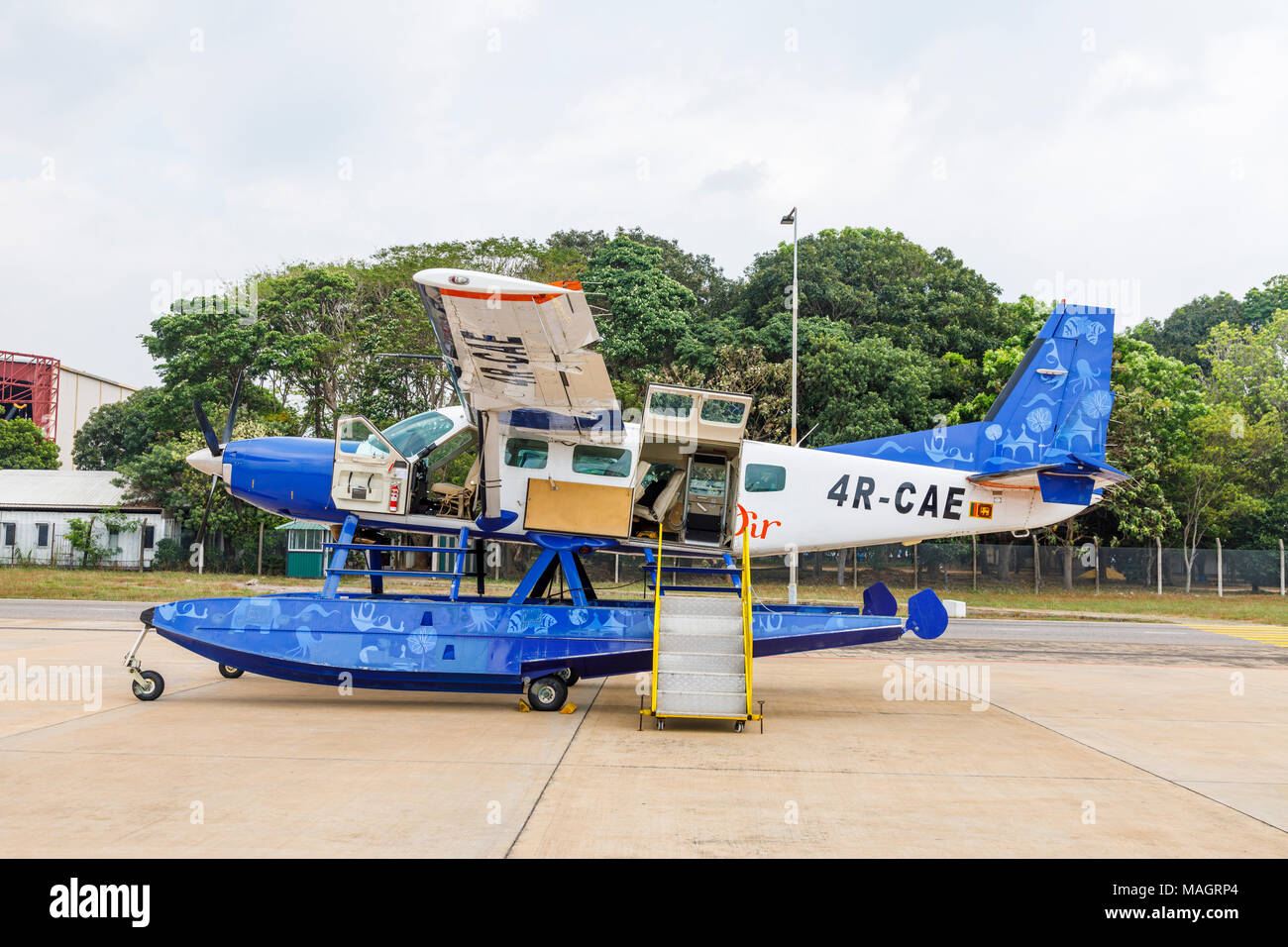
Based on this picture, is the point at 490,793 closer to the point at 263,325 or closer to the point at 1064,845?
the point at 1064,845

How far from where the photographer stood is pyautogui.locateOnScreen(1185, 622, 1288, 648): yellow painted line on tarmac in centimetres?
2072

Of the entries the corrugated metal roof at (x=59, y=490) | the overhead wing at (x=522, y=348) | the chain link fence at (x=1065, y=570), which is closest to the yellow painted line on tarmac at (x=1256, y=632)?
the chain link fence at (x=1065, y=570)

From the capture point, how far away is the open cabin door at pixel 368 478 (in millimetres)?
10555

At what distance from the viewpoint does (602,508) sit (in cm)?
1069

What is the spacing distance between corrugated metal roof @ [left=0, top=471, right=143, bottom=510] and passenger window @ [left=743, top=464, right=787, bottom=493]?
3449 centimetres

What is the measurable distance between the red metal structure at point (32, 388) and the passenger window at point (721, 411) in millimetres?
61414

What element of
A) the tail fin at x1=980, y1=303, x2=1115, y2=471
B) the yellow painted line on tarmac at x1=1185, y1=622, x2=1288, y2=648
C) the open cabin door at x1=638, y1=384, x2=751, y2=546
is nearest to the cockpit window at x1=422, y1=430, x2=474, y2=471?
the open cabin door at x1=638, y1=384, x2=751, y2=546

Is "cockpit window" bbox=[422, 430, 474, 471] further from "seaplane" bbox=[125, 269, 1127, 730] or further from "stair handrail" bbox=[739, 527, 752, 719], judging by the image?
"stair handrail" bbox=[739, 527, 752, 719]

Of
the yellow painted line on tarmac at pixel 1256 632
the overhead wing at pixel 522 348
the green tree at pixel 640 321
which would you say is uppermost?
the green tree at pixel 640 321

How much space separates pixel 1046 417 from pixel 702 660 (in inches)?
212

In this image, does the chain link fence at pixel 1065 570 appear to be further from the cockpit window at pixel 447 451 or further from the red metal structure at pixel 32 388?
the red metal structure at pixel 32 388

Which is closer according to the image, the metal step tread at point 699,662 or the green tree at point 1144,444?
the metal step tread at point 699,662

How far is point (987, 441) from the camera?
36.9 ft

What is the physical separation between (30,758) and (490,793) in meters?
3.69
